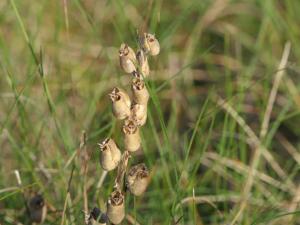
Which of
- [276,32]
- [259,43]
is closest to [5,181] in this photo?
[259,43]

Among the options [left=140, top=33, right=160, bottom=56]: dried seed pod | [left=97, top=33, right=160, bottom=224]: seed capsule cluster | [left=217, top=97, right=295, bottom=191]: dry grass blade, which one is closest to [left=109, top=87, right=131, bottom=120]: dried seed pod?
[left=97, top=33, right=160, bottom=224]: seed capsule cluster

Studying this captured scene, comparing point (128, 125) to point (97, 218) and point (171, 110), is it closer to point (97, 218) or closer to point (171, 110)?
point (97, 218)

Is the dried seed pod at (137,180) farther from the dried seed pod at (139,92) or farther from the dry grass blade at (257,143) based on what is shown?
the dry grass blade at (257,143)

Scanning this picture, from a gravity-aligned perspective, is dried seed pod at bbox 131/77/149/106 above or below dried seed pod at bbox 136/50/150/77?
below

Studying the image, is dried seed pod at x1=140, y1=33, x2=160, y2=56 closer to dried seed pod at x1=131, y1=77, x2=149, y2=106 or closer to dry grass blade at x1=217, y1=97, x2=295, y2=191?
dried seed pod at x1=131, y1=77, x2=149, y2=106

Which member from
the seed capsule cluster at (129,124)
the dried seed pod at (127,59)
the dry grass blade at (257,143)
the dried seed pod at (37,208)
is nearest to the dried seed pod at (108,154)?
the seed capsule cluster at (129,124)

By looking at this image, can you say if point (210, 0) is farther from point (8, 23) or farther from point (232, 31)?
point (8, 23)

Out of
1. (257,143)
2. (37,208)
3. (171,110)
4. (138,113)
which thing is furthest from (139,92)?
(171,110)
